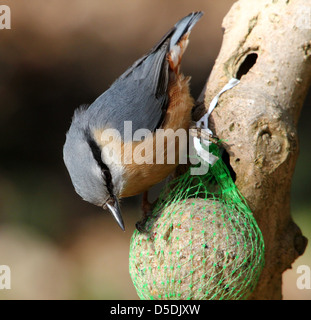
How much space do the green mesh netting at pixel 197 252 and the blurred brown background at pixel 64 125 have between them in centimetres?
213

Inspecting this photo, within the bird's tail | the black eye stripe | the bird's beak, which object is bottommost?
the bird's beak

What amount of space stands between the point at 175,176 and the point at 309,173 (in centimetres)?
220

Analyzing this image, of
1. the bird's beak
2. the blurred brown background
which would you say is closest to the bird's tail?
the bird's beak

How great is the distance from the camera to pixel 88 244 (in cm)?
481

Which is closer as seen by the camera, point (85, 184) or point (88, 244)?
point (85, 184)

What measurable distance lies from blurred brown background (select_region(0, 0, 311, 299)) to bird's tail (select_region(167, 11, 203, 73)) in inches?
68.9

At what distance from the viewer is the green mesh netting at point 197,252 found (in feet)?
6.74

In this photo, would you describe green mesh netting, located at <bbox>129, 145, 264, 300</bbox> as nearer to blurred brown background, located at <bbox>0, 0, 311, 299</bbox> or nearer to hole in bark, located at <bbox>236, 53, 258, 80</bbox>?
hole in bark, located at <bbox>236, 53, 258, 80</bbox>

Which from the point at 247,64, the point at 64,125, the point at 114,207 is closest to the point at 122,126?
the point at 114,207

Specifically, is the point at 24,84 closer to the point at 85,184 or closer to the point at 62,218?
the point at 62,218

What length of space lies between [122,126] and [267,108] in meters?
0.67

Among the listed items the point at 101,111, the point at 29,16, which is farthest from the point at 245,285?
the point at 29,16

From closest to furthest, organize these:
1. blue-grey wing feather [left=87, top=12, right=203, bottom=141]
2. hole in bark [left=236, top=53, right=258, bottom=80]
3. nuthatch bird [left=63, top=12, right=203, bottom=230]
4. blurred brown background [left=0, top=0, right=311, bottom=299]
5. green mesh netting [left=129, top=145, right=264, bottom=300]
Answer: green mesh netting [left=129, top=145, right=264, bottom=300], nuthatch bird [left=63, top=12, right=203, bottom=230], blue-grey wing feather [left=87, top=12, right=203, bottom=141], hole in bark [left=236, top=53, right=258, bottom=80], blurred brown background [left=0, top=0, right=311, bottom=299]

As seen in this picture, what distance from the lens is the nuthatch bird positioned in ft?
7.78
